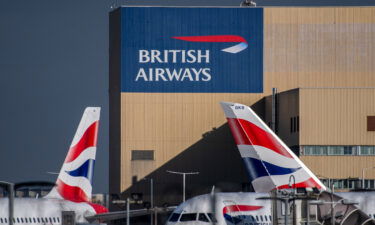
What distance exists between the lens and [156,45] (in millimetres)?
162250

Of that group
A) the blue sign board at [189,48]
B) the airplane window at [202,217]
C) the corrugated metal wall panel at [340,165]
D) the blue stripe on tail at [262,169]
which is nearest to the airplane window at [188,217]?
the airplane window at [202,217]

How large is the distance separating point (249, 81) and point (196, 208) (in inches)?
3686

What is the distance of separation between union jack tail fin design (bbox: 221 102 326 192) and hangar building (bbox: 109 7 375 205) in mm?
78239

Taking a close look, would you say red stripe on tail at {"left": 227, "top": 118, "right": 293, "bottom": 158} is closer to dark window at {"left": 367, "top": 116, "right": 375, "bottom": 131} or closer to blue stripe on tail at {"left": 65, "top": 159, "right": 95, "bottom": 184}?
blue stripe on tail at {"left": 65, "top": 159, "right": 95, "bottom": 184}

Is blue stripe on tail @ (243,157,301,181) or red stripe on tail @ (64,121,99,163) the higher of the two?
red stripe on tail @ (64,121,99,163)

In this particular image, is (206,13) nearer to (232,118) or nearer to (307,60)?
(307,60)

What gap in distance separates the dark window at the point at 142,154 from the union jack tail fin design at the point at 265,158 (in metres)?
79.5

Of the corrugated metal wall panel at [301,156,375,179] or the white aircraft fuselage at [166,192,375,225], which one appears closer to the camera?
the white aircraft fuselage at [166,192,375,225]

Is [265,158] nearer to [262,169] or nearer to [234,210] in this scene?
[262,169]

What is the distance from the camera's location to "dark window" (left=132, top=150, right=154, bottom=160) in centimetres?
16025

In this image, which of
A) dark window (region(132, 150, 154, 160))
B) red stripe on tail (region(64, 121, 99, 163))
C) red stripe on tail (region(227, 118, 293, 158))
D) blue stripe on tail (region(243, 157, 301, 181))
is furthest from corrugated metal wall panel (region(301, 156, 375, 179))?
blue stripe on tail (region(243, 157, 301, 181))

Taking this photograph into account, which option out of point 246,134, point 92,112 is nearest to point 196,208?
point 246,134

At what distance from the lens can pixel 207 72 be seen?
161500mm

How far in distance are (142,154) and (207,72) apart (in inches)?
607
